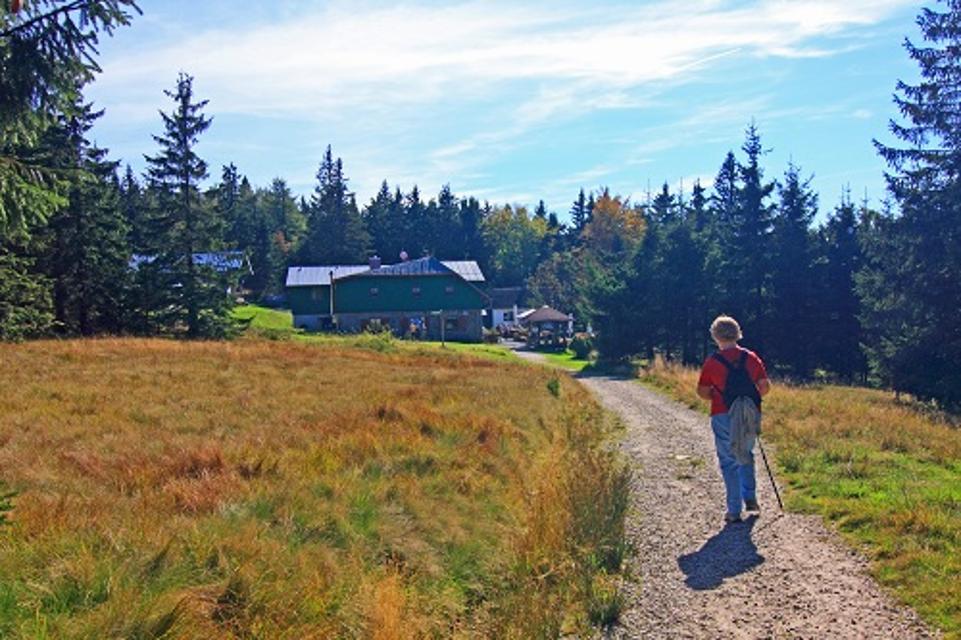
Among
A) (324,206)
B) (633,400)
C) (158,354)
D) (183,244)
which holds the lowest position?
(633,400)

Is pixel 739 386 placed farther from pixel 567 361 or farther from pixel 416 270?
pixel 416 270

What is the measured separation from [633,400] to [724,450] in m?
15.3

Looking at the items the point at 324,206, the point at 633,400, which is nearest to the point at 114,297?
the point at 633,400

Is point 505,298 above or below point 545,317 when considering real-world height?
above

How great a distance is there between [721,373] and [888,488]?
2500mm

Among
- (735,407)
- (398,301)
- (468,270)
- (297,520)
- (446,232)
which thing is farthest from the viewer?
(446,232)

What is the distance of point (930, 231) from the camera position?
93.6 feet

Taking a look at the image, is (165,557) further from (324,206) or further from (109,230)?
(324,206)

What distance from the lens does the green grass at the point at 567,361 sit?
4781cm

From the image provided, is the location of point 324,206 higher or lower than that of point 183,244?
higher

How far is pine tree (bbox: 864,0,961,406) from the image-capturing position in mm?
27781

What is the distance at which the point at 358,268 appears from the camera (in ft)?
244

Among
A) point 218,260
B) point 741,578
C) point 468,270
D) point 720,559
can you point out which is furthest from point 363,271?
point 741,578

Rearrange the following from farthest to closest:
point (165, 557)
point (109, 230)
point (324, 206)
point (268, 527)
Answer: point (324, 206) → point (109, 230) → point (268, 527) → point (165, 557)
